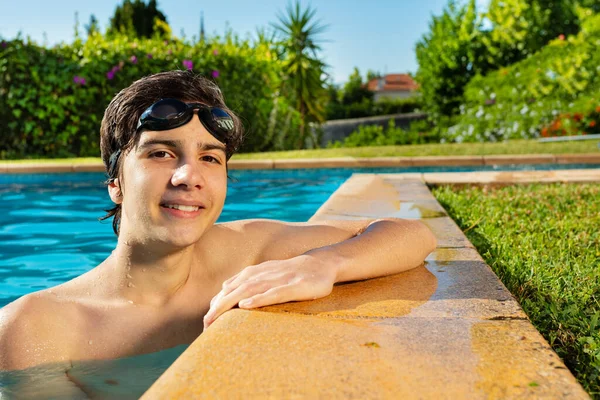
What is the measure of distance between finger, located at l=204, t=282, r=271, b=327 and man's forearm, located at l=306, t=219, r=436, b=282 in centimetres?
29

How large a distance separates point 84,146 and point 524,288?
1079cm

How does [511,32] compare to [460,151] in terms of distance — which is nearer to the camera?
[460,151]

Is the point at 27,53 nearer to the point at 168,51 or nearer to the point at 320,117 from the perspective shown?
the point at 168,51

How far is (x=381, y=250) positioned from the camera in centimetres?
238

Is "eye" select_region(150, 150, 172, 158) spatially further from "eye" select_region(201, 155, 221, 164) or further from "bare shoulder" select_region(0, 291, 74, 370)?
"bare shoulder" select_region(0, 291, 74, 370)

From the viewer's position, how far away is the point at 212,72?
12148 millimetres

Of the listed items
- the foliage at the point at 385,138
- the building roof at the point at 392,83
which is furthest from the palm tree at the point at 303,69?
the building roof at the point at 392,83

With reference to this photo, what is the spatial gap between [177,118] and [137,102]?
0.19m

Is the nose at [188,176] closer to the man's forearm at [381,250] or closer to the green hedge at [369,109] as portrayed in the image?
the man's forearm at [381,250]

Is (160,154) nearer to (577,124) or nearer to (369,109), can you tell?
(577,124)

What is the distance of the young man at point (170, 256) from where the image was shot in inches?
79.0

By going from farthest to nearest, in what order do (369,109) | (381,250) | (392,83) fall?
(392,83) < (369,109) < (381,250)

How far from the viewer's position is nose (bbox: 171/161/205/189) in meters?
1.98

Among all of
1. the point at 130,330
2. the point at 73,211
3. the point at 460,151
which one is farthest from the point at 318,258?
the point at 460,151
